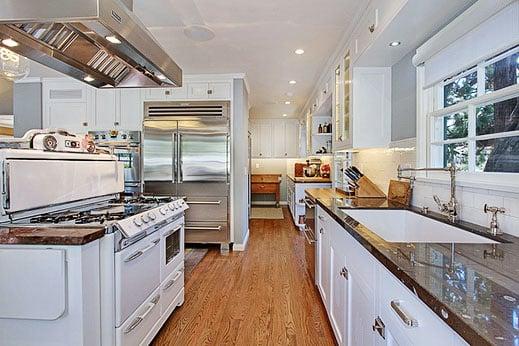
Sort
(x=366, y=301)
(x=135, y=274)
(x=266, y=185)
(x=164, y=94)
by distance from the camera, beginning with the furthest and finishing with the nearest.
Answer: (x=266, y=185) < (x=164, y=94) < (x=135, y=274) < (x=366, y=301)

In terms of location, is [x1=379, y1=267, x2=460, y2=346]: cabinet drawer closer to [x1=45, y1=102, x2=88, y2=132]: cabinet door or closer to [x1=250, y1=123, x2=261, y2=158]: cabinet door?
[x1=45, y1=102, x2=88, y2=132]: cabinet door

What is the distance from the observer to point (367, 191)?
3.05m

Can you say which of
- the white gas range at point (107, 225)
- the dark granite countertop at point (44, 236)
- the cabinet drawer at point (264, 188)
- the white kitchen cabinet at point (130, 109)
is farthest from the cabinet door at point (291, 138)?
the dark granite countertop at point (44, 236)

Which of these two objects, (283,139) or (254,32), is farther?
(283,139)

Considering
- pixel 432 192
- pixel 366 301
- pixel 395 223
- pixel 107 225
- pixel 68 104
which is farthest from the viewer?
pixel 68 104

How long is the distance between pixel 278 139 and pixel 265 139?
1.22 feet

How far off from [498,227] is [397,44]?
1537mm

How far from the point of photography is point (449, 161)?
7.05 feet

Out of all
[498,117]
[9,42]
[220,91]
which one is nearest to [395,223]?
[498,117]

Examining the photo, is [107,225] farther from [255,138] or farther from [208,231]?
[255,138]

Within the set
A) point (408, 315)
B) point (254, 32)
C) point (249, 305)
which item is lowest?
point (249, 305)

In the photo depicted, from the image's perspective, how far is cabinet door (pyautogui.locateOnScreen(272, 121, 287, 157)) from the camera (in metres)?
9.29

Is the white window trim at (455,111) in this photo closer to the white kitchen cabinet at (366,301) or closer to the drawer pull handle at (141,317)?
the white kitchen cabinet at (366,301)

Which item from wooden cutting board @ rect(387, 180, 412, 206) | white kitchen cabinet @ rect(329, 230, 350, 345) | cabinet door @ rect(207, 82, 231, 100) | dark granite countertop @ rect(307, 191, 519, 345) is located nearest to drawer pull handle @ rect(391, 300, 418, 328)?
dark granite countertop @ rect(307, 191, 519, 345)
